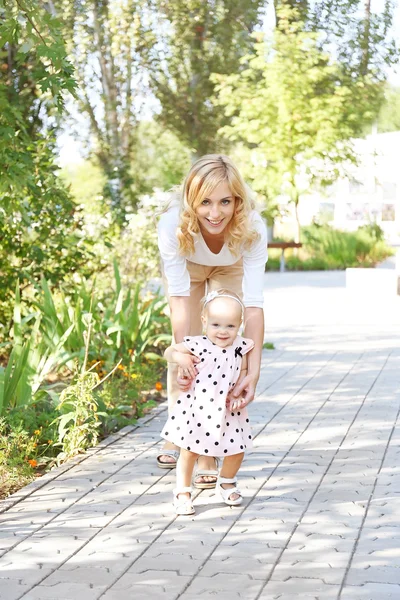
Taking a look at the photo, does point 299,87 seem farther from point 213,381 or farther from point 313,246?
point 213,381

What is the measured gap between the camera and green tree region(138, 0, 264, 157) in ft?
81.8

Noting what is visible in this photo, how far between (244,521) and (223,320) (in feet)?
2.92

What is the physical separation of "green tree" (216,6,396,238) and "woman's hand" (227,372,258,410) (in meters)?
18.6

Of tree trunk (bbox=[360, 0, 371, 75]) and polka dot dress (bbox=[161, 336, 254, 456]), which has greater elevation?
tree trunk (bbox=[360, 0, 371, 75])

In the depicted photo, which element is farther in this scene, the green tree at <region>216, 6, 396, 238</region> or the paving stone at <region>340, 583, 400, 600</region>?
the green tree at <region>216, 6, 396, 238</region>

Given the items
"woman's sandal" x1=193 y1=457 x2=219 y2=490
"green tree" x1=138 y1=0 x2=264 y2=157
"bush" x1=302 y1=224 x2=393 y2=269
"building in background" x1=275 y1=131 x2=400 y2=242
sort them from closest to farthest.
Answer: "woman's sandal" x1=193 y1=457 x2=219 y2=490 < "bush" x1=302 y1=224 x2=393 y2=269 < "green tree" x1=138 y1=0 x2=264 y2=157 < "building in background" x1=275 y1=131 x2=400 y2=242

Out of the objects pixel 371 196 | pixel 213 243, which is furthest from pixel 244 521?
pixel 371 196

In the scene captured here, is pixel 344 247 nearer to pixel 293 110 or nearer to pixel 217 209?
pixel 293 110

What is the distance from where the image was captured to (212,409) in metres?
4.34

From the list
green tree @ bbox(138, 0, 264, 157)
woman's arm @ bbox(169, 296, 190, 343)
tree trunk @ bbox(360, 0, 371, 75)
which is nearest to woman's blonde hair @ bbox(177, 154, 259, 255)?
woman's arm @ bbox(169, 296, 190, 343)

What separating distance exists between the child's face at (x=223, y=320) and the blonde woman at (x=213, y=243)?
0.46ft

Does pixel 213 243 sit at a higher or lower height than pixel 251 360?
higher

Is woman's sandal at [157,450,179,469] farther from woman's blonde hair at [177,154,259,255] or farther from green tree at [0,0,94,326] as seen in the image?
green tree at [0,0,94,326]

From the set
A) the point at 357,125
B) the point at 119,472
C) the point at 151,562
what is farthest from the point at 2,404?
the point at 357,125
